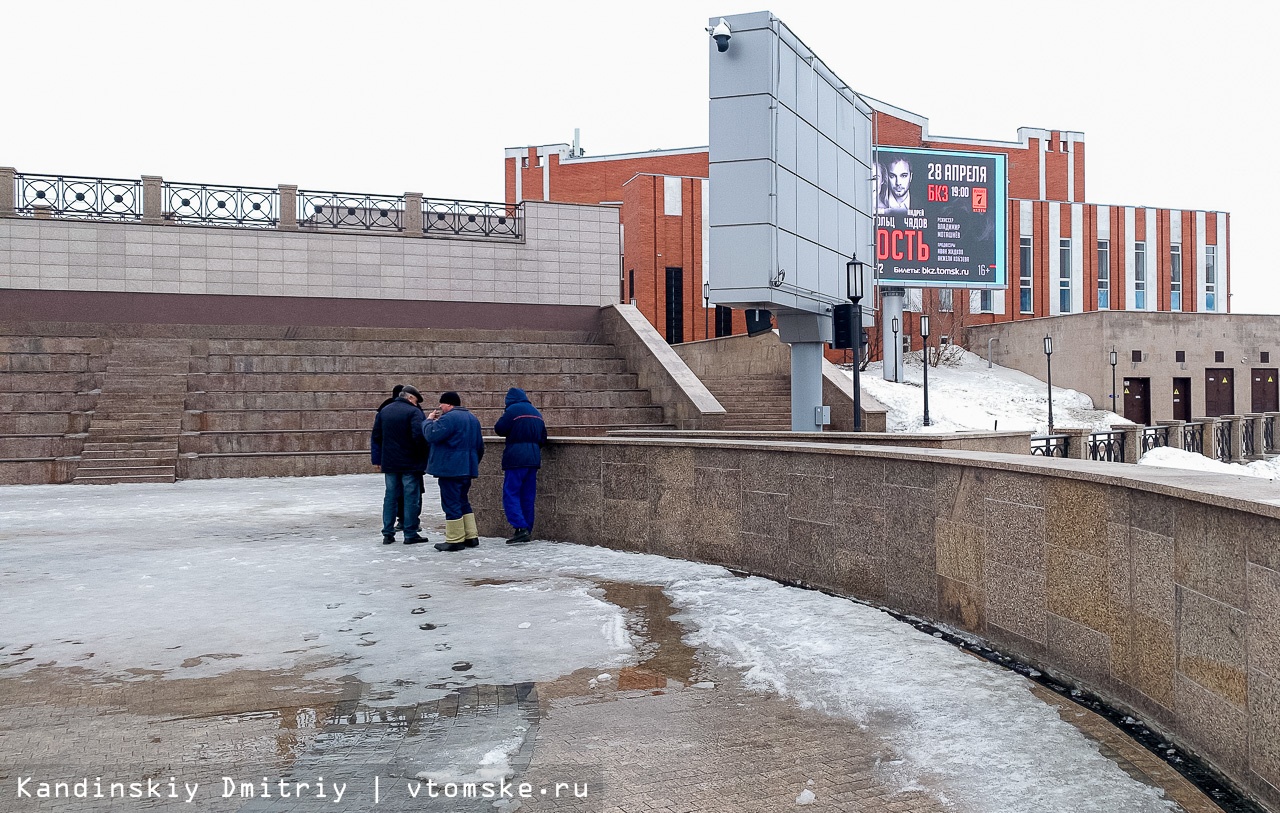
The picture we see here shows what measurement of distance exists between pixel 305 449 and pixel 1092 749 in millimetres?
17926

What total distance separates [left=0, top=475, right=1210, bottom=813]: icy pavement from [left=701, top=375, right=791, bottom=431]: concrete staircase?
658 inches

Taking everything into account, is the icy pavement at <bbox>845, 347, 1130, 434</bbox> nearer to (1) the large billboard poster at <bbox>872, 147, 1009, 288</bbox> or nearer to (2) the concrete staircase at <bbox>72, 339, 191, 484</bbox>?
(1) the large billboard poster at <bbox>872, 147, 1009, 288</bbox>

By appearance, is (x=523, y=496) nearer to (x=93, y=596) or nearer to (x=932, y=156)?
(x=93, y=596)

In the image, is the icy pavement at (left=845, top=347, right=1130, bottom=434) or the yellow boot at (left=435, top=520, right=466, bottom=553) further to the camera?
the icy pavement at (left=845, top=347, right=1130, bottom=434)

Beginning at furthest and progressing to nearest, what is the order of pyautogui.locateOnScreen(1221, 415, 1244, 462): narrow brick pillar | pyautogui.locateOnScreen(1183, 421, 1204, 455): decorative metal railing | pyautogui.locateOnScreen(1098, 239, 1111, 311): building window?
pyautogui.locateOnScreen(1098, 239, 1111, 311): building window, pyautogui.locateOnScreen(1221, 415, 1244, 462): narrow brick pillar, pyautogui.locateOnScreen(1183, 421, 1204, 455): decorative metal railing

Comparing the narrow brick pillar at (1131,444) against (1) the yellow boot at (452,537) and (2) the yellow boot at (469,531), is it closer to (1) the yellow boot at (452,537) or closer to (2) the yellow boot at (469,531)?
(2) the yellow boot at (469,531)

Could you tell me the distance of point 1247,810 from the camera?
12.5 ft

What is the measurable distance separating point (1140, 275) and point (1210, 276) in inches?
201

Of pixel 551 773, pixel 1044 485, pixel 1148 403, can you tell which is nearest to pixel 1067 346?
pixel 1148 403

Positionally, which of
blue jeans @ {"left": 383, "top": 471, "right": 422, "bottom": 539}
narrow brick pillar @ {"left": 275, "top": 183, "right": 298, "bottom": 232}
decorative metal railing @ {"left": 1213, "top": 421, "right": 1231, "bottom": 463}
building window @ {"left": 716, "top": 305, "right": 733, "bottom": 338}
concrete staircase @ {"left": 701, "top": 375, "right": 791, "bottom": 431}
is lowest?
decorative metal railing @ {"left": 1213, "top": 421, "right": 1231, "bottom": 463}

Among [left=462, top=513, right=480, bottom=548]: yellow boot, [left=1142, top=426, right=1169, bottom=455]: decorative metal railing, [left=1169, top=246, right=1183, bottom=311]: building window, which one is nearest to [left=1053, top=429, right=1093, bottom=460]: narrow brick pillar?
[left=1142, top=426, right=1169, bottom=455]: decorative metal railing

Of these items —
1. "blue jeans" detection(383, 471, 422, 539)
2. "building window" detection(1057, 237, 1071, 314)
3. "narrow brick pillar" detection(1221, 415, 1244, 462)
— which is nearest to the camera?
"blue jeans" detection(383, 471, 422, 539)

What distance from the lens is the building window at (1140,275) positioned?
56594mm

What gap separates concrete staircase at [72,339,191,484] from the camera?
712 inches
